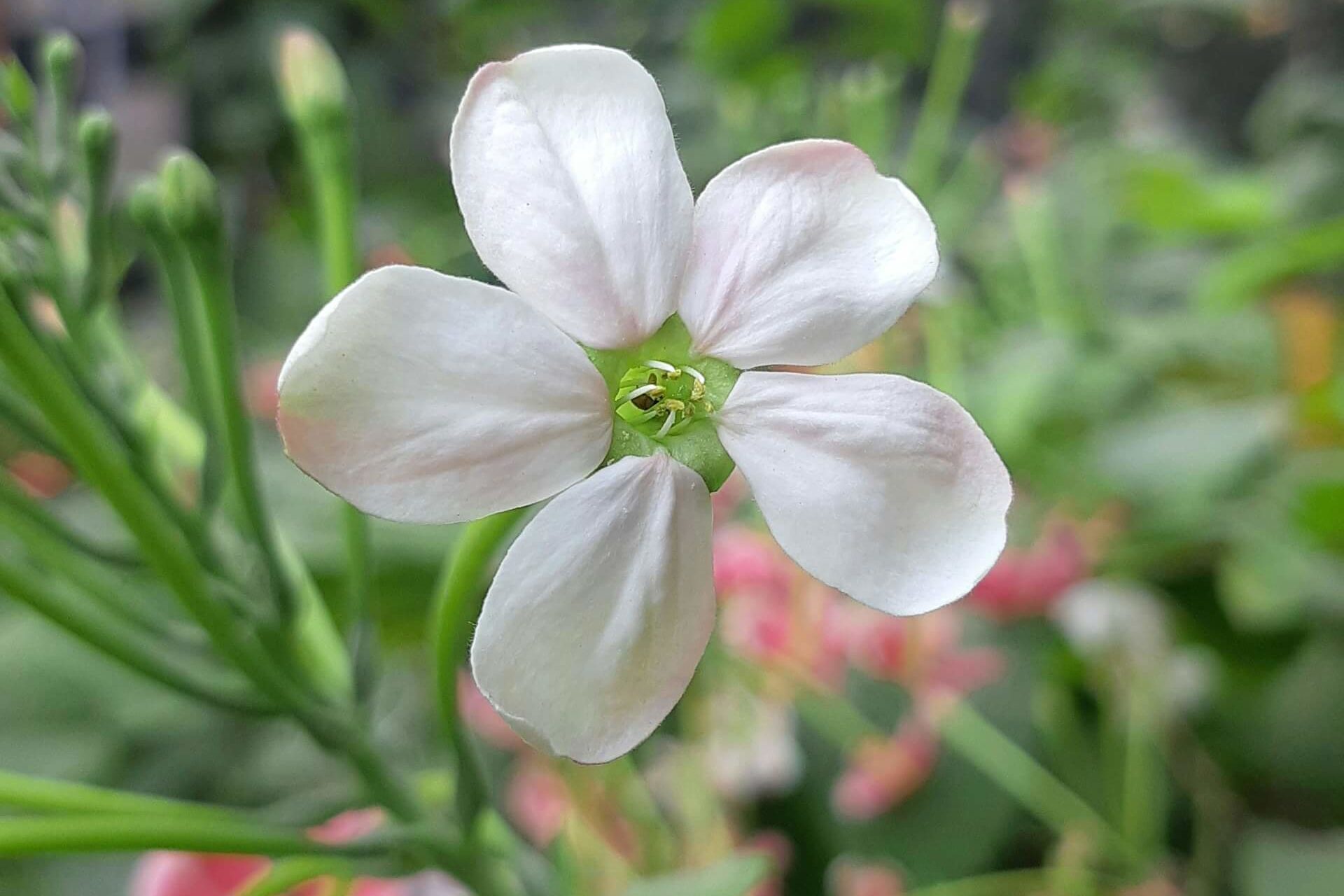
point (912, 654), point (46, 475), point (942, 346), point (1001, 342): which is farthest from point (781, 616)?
point (46, 475)

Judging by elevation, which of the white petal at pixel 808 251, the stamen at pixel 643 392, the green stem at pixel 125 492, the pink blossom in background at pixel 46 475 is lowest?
the pink blossom in background at pixel 46 475

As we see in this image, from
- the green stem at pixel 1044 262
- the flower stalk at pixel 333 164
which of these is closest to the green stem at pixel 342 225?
the flower stalk at pixel 333 164

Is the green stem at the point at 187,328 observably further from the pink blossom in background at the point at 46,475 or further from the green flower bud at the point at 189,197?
the pink blossom in background at the point at 46,475

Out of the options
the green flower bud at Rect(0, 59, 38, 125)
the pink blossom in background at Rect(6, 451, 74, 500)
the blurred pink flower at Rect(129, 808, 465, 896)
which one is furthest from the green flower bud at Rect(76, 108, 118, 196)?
the pink blossom in background at Rect(6, 451, 74, 500)

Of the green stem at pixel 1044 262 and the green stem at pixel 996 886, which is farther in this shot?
the green stem at pixel 1044 262

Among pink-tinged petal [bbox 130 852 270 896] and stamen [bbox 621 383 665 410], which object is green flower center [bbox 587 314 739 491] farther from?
pink-tinged petal [bbox 130 852 270 896]

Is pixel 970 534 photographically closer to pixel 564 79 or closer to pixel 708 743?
pixel 564 79
